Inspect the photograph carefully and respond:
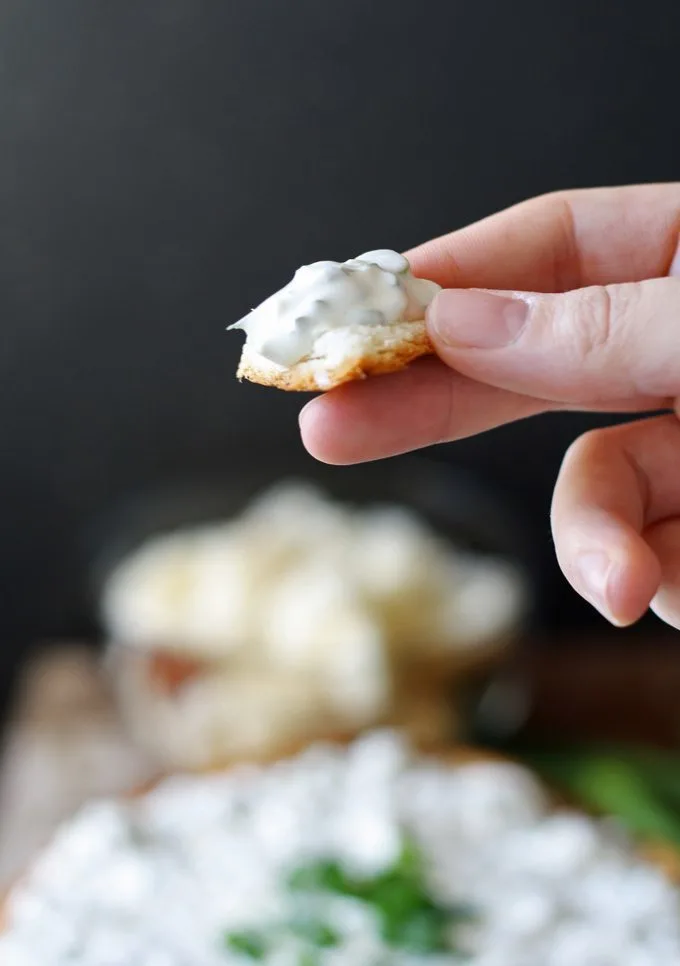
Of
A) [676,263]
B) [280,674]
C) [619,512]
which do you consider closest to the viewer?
[619,512]

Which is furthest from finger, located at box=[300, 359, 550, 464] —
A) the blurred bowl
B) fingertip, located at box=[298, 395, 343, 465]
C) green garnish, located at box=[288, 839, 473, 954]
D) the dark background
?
the dark background

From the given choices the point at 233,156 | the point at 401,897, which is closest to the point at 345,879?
the point at 401,897

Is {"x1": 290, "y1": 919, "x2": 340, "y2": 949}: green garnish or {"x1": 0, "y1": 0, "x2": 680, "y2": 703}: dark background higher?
{"x1": 0, "y1": 0, "x2": 680, "y2": 703}: dark background

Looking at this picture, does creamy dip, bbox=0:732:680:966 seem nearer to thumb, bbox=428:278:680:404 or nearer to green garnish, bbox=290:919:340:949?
green garnish, bbox=290:919:340:949

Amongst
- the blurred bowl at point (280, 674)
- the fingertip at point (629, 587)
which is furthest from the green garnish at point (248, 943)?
the fingertip at point (629, 587)

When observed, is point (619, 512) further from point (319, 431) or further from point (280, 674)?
point (280, 674)

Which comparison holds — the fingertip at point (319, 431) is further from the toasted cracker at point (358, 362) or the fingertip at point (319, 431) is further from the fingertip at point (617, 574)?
the fingertip at point (617, 574)
